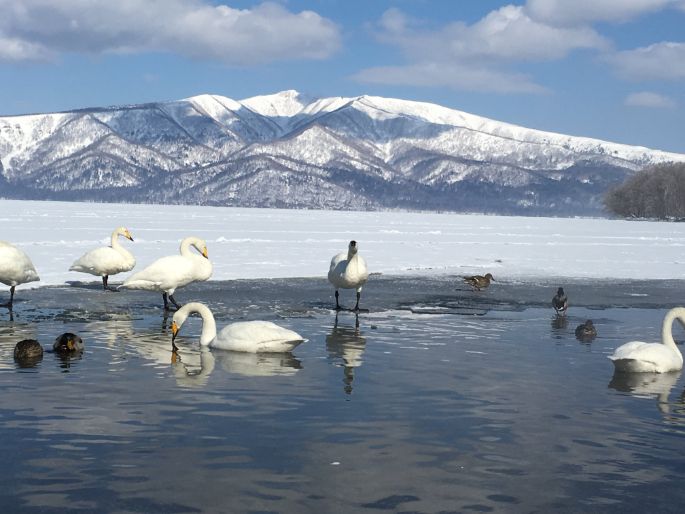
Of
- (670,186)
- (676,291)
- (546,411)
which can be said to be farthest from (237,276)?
(670,186)

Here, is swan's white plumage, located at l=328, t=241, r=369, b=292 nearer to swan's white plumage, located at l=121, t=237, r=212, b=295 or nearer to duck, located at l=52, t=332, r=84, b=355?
swan's white plumage, located at l=121, t=237, r=212, b=295

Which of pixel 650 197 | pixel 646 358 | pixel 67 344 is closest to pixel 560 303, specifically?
pixel 646 358

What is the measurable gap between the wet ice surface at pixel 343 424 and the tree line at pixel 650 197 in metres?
178

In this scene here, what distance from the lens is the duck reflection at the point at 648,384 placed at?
39.7 ft

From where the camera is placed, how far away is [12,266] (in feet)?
67.1

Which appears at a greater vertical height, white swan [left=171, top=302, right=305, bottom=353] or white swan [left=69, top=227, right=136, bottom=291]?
white swan [left=69, top=227, right=136, bottom=291]

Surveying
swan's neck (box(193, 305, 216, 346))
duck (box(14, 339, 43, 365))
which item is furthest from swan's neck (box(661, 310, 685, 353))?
duck (box(14, 339, 43, 365))

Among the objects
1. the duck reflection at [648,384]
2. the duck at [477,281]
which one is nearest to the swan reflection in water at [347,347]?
→ the duck reflection at [648,384]

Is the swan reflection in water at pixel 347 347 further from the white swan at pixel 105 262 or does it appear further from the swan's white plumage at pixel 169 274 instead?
the white swan at pixel 105 262

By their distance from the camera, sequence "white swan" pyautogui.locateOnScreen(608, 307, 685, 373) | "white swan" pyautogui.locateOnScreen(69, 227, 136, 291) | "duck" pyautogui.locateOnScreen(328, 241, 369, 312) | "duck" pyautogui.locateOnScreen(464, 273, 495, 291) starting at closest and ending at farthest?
"white swan" pyautogui.locateOnScreen(608, 307, 685, 373) → "duck" pyautogui.locateOnScreen(328, 241, 369, 312) → "white swan" pyautogui.locateOnScreen(69, 227, 136, 291) → "duck" pyautogui.locateOnScreen(464, 273, 495, 291)

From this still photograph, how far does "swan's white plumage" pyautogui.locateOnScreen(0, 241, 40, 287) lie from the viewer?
20.4 m

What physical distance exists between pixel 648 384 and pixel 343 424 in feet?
17.4

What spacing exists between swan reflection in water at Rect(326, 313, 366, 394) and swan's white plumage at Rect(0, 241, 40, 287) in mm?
7659

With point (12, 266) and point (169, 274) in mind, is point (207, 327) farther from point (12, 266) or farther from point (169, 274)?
point (12, 266)
